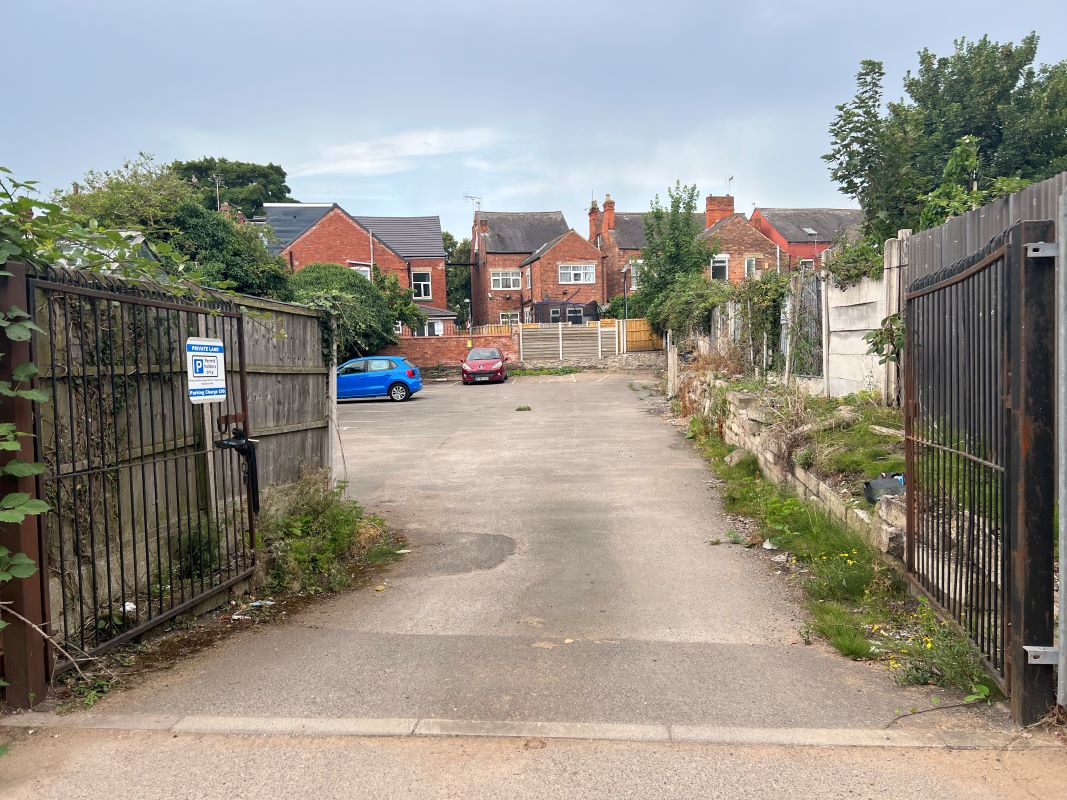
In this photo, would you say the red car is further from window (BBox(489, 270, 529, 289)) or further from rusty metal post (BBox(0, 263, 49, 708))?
rusty metal post (BBox(0, 263, 49, 708))

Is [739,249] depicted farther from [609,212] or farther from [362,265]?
[362,265]

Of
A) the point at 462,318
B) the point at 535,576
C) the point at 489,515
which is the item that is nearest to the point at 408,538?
the point at 489,515

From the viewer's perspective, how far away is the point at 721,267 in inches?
1858

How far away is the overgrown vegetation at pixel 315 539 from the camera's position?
627 cm

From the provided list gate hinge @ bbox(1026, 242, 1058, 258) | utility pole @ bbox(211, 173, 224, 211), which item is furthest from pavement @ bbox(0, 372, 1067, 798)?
utility pole @ bbox(211, 173, 224, 211)

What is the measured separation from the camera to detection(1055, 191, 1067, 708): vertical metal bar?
11.2 ft

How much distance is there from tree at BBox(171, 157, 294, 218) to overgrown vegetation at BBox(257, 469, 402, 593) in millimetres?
57516

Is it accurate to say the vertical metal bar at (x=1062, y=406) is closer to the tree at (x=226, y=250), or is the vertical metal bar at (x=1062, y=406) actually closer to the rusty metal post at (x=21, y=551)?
the rusty metal post at (x=21, y=551)

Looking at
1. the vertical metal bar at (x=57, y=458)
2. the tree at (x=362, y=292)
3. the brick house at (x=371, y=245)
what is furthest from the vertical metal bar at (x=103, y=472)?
the brick house at (x=371, y=245)

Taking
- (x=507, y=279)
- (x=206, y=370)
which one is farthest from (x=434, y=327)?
(x=206, y=370)

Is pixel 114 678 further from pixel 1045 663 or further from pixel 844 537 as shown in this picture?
pixel 844 537

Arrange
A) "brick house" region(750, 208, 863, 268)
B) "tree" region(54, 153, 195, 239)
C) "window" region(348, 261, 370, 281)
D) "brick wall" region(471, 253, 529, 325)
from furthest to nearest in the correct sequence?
"brick wall" region(471, 253, 529, 325) → "brick house" region(750, 208, 863, 268) → "window" region(348, 261, 370, 281) → "tree" region(54, 153, 195, 239)

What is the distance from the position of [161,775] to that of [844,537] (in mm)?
5082

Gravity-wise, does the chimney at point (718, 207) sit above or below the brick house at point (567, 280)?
above
